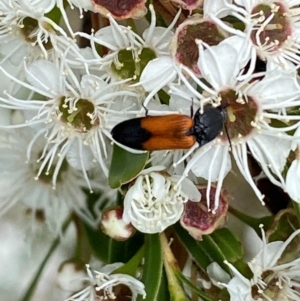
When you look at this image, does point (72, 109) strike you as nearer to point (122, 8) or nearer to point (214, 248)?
point (122, 8)

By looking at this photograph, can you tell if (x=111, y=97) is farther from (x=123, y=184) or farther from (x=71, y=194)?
(x=71, y=194)

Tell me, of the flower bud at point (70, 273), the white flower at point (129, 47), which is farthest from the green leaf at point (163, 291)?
the white flower at point (129, 47)

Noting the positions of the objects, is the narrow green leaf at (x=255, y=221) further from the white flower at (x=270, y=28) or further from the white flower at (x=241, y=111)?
the white flower at (x=270, y=28)

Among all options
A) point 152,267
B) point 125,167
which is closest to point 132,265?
point 152,267

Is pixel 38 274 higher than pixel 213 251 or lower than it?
lower

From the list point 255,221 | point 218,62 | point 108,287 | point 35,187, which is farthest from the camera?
point 35,187

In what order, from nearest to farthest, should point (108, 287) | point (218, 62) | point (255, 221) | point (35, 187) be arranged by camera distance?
point (218, 62), point (108, 287), point (255, 221), point (35, 187)
